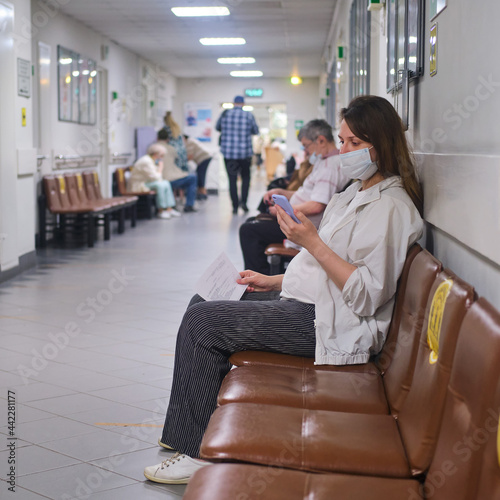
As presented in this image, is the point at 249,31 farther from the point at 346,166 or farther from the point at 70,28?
the point at 346,166

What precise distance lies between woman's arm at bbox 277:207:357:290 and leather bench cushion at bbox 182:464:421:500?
812 millimetres

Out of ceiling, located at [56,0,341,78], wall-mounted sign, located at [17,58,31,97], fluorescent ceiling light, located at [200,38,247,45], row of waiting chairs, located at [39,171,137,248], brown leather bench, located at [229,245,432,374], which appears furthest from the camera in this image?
fluorescent ceiling light, located at [200,38,247,45]

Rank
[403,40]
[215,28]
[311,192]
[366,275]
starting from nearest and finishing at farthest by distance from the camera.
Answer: [366,275] → [403,40] → [311,192] → [215,28]

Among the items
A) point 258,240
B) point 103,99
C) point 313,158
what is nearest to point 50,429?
point 258,240

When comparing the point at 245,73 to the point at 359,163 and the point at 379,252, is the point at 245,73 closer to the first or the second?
the point at 359,163

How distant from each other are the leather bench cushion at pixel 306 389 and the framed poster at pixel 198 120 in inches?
672

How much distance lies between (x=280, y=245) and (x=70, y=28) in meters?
6.39

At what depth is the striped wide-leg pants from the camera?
7.64ft

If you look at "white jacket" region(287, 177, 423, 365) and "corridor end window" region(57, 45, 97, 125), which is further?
"corridor end window" region(57, 45, 97, 125)

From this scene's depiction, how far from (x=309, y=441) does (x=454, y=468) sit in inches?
15.8

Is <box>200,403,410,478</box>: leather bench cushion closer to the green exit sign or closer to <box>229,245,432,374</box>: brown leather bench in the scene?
<box>229,245,432,374</box>: brown leather bench

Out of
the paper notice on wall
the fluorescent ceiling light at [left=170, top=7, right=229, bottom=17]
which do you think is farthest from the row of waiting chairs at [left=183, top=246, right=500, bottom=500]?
the fluorescent ceiling light at [left=170, top=7, right=229, bottom=17]

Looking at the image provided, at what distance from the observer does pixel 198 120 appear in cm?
1895

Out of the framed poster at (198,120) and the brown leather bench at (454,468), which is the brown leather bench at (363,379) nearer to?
the brown leather bench at (454,468)
